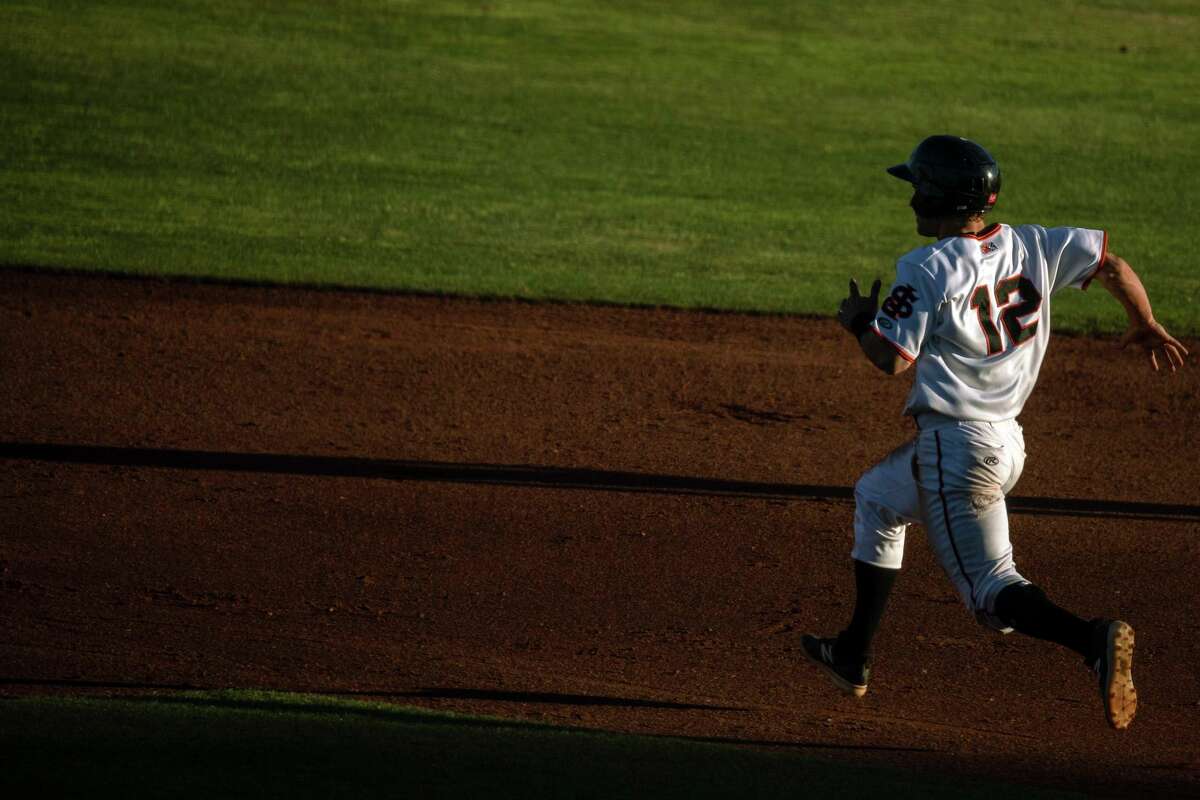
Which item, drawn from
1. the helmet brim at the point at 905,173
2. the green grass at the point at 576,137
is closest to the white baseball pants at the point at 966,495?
the helmet brim at the point at 905,173

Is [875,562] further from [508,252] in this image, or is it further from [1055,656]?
[508,252]

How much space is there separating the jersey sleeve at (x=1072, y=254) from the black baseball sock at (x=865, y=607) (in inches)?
42.7

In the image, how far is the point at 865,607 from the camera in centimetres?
514

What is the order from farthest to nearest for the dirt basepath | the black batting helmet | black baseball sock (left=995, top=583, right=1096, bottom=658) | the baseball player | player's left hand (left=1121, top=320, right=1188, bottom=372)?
1. the dirt basepath
2. player's left hand (left=1121, top=320, right=1188, bottom=372)
3. the black batting helmet
4. the baseball player
5. black baseball sock (left=995, top=583, right=1096, bottom=658)

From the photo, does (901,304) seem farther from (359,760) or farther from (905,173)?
(359,760)

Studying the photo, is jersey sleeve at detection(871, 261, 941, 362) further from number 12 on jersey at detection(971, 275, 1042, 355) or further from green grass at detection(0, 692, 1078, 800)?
green grass at detection(0, 692, 1078, 800)

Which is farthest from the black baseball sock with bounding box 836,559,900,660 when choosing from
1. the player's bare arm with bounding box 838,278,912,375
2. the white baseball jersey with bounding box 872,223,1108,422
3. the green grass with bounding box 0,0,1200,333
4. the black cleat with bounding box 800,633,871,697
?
the green grass with bounding box 0,0,1200,333

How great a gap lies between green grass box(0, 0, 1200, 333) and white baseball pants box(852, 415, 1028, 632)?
662cm

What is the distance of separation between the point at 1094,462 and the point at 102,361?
588 cm

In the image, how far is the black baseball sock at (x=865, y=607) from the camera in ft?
16.7

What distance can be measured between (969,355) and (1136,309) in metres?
0.76

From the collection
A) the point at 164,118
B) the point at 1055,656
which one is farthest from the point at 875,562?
the point at 164,118

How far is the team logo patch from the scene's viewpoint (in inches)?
186

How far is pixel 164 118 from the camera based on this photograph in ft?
53.8
